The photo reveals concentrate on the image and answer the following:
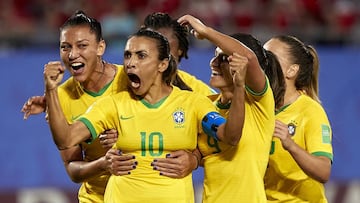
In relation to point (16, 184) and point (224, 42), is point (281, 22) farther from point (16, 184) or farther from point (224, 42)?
point (224, 42)

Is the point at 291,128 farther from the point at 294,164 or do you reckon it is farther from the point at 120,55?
the point at 120,55

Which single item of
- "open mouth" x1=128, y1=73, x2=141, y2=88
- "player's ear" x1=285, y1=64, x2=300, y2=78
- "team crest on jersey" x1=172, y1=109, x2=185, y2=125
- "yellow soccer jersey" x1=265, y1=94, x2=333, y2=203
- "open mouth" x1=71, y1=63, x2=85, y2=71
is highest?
"open mouth" x1=71, y1=63, x2=85, y2=71

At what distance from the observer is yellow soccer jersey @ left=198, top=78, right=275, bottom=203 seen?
4.53 m

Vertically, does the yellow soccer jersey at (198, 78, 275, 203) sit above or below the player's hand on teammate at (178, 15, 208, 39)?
below

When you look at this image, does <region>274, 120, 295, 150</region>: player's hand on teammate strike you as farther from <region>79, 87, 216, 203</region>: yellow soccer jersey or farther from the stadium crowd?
the stadium crowd

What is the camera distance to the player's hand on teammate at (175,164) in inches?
175

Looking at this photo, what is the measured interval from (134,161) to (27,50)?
4.26 m

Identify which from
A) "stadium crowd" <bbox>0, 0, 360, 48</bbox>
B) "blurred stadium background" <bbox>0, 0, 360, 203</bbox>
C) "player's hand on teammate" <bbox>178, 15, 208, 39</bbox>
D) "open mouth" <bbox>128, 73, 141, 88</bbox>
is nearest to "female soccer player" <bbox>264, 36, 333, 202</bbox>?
"player's hand on teammate" <bbox>178, 15, 208, 39</bbox>

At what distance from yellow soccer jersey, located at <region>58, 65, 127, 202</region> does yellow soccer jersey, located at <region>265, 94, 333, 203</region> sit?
88cm

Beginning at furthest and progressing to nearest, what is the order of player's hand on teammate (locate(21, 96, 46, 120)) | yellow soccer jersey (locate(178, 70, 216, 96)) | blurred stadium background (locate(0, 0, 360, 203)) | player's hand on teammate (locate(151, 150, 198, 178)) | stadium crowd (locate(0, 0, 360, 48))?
stadium crowd (locate(0, 0, 360, 48))
blurred stadium background (locate(0, 0, 360, 203))
yellow soccer jersey (locate(178, 70, 216, 96))
player's hand on teammate (locate(21, 96, 46, 120))
player's hand on teammate (locate(151, 150, 198, 178))

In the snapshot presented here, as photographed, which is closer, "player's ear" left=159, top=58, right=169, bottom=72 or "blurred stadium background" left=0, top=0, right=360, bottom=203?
"player's ear" left=159, top=58, right=169, bottom=72

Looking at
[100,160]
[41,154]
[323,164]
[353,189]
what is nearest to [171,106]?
[100,160]

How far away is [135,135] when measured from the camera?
176 inches

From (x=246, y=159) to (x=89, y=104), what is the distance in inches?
38.9
